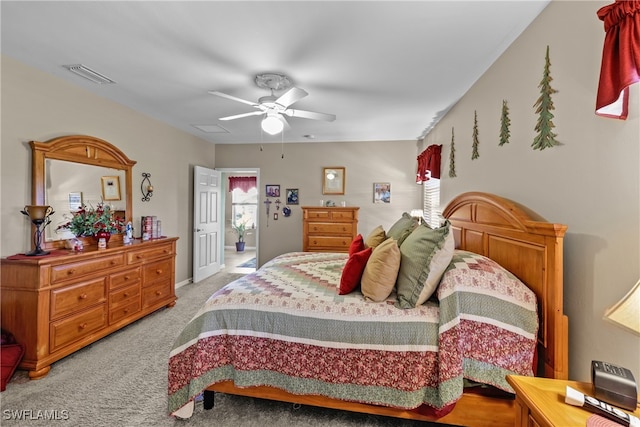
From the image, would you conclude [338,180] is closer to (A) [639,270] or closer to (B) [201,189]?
(B) [201,189]

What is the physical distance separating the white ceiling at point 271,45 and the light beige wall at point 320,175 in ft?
6.32

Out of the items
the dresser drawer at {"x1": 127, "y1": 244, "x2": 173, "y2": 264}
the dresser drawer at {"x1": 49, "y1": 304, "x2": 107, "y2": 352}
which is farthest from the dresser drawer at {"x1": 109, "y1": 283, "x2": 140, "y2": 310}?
the dresser drawer at {"x1": 127, "y1": 244, "x2": 173, "y2": 264}

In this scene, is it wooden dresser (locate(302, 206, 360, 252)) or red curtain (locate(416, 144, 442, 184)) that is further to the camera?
wooden dresser (locate(302, 206, 360, 252))

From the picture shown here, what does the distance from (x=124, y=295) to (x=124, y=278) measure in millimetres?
185

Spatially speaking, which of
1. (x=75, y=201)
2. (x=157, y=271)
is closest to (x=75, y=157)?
(x=75, y=201)

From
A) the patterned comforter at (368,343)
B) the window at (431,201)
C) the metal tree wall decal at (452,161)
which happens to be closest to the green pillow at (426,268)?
the patterned comforter at (368,343)

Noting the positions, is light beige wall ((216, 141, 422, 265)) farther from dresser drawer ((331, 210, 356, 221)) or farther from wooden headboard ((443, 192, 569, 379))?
wooden headboard ((443, 192, 569, 379))

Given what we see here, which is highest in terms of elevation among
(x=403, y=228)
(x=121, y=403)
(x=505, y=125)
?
(x=505, y=125)

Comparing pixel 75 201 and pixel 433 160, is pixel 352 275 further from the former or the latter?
pixel 75 201

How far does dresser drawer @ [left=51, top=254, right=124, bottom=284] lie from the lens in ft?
7.59

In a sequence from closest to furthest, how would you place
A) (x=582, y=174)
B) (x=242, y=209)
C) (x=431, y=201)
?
(x=582, y=174) < (x=431, y=201) < (x=242, y=209)

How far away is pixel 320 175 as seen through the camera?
5.39 meters

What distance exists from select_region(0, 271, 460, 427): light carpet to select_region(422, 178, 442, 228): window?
310 cm

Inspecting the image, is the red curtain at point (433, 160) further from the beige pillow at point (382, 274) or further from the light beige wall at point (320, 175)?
the beige pillow at point (382, 274)
